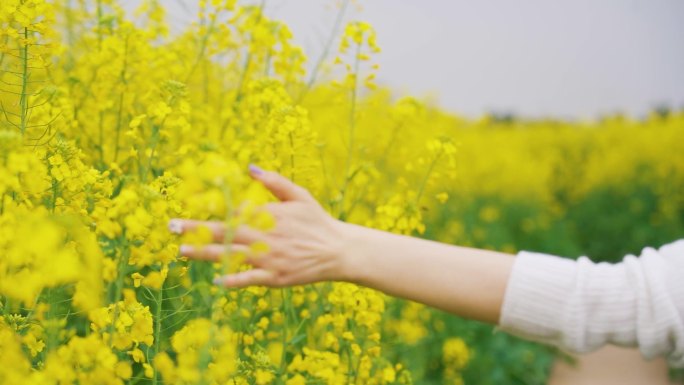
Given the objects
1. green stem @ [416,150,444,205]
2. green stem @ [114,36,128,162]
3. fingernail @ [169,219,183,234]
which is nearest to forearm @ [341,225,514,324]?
fingernail @ [169,219,183,234]

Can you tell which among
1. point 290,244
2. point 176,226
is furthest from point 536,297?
point 176,226

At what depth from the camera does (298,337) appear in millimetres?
2047

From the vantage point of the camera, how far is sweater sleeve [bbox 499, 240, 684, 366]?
1.50 metres

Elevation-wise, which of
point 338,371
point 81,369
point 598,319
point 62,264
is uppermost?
point 62,264

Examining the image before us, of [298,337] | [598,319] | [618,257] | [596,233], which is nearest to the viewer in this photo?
[598,319]

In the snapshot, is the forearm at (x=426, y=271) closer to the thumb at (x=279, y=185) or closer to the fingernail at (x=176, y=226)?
the thumb at (x=279, y=185)

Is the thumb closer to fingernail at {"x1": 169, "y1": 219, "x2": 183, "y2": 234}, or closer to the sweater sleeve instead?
fingernail at {"x1": 169, "y1": 219, "x2": 183, "y2": 234}

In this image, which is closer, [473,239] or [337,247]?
[337,247]

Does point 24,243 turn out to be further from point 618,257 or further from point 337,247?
point 618,257

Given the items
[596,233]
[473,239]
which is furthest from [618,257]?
[473,239]

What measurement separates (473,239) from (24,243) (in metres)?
4.59

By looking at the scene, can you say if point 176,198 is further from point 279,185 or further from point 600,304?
point 600,304

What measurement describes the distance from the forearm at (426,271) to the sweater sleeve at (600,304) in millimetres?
37

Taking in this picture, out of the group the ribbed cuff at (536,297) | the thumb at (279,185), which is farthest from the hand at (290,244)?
the ribbed cuff at (536,297)
